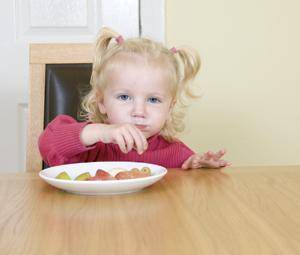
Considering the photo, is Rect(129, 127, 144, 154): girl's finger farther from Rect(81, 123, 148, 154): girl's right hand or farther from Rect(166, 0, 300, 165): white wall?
Rect(166, 0, 300, 165): white wall

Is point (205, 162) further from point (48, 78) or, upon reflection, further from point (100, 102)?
point (48, 78)

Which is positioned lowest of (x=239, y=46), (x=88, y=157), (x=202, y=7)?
(x=88, y=157)

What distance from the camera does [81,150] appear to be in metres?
1.16

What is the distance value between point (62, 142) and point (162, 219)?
52 centimetres

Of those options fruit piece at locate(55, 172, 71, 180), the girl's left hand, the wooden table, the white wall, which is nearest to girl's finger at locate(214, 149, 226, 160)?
the girl's left hand

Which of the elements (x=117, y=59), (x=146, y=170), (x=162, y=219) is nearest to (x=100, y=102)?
(x=117, y=59)

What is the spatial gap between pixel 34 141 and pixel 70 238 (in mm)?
833

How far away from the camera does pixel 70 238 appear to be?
2.01 ft

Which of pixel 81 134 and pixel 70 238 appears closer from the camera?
pixel 70 238

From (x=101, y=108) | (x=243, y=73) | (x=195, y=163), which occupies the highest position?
(x=243, y=73)

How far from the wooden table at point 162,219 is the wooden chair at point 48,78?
1.24 ft

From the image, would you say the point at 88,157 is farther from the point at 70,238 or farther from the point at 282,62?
the point at 282,62

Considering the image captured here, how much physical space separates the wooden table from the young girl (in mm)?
178

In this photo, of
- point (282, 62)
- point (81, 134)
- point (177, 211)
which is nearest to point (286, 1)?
point (282, 62)
